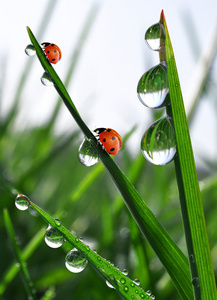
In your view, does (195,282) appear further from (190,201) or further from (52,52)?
(52,52)

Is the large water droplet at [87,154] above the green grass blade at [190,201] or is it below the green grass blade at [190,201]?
above

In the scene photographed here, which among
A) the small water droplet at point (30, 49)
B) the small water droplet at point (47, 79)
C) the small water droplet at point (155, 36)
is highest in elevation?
the small water droplet at point (30, 49)

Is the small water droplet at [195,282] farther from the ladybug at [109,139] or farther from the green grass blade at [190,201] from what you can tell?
the ladybug at [109,139]

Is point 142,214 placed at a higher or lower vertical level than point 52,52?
lower

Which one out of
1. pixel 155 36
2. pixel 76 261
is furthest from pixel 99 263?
pixel 155 36

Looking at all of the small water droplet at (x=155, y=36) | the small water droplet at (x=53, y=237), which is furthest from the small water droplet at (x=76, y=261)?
the small water droplet at (x=155, y=36)
